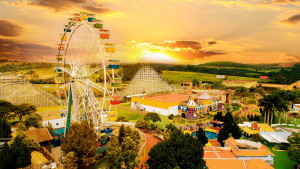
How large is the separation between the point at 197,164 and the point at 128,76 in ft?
272

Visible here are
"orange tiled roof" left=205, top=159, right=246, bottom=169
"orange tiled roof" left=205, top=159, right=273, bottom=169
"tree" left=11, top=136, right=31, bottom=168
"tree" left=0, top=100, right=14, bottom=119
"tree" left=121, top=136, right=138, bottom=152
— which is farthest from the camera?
"tree" left=0, top=100, right=14, bottom=119

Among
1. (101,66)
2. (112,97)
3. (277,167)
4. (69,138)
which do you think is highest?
(101,66)

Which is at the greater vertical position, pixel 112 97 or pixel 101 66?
pixel 101 66

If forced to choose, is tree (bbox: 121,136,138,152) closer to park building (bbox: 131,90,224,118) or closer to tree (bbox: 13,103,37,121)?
park building (bbox: 131,90,224,118)

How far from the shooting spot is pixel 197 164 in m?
15.0

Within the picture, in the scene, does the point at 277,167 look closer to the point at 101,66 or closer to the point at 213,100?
the point at 101,66

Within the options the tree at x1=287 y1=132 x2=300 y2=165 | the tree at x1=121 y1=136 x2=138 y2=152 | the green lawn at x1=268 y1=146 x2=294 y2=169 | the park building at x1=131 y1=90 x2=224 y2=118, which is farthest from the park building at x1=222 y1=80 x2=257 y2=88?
the tree at x1=121 y1=136 x2=138 y2=152

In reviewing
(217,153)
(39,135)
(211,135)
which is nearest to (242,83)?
(211,135)

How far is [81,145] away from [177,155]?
25.8 ft

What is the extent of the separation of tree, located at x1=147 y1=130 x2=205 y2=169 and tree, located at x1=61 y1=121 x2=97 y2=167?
504 centimetres

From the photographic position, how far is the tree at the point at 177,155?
14.6 m

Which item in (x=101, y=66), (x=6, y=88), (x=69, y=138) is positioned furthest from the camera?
(x=6, y=88)

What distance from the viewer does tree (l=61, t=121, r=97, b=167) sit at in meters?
15.9

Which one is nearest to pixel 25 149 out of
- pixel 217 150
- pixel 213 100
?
pixel 217 150
